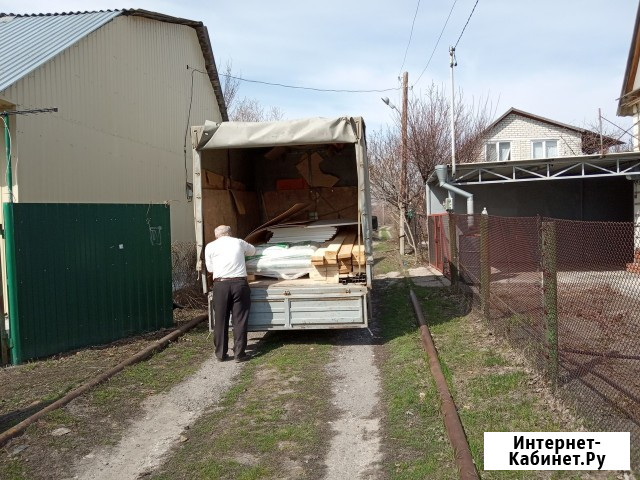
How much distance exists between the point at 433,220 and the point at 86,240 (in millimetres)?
12115

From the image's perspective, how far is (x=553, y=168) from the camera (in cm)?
1723

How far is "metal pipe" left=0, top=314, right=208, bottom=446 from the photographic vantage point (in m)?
5.08

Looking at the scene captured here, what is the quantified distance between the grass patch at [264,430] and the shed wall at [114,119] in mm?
5216

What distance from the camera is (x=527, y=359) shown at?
6547 millimetres

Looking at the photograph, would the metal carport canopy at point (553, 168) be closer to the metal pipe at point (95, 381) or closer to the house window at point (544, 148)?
the metal pipe at point (95, 381)

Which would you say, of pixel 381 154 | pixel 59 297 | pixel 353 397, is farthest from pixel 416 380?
pixel 381 154

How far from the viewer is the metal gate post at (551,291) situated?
5.35 m

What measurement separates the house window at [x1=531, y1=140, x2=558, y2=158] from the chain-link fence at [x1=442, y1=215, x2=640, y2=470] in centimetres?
2629

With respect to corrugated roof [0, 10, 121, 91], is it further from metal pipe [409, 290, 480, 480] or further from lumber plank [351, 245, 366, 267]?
metal pipe [409, 290, 480, 480]

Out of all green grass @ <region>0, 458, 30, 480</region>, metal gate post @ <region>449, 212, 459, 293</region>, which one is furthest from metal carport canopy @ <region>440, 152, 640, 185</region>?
green grass @ <region>0, 458, 30, 480</region>

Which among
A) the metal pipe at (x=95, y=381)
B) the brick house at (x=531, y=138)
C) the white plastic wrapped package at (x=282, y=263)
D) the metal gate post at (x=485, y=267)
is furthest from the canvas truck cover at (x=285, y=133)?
the brick house at (x=531, y=138)

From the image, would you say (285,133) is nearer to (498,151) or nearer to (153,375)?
(153,375)

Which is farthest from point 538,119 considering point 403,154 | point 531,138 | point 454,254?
point 454,254

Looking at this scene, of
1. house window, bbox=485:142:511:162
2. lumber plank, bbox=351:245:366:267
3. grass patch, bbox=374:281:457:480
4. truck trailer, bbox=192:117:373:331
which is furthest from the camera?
house window, bbox=485:142:511:162
